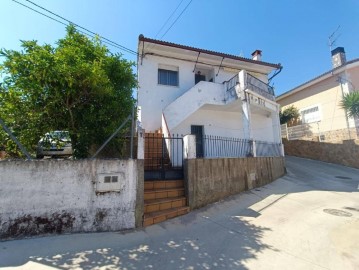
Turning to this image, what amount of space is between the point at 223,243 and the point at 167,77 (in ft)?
30.8

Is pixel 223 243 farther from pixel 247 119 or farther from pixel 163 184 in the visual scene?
pixel 247 119

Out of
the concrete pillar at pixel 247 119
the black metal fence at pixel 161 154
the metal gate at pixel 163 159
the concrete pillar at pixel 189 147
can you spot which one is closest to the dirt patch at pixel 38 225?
the metal gate at pixel 163 159

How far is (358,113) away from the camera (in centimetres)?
1293

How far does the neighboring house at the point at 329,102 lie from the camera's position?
14.4 meters

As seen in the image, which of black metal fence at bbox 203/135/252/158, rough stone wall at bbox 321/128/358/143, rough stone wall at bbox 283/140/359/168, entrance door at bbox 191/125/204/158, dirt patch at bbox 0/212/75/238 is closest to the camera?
dirt patch at bbox 0/212/75/238

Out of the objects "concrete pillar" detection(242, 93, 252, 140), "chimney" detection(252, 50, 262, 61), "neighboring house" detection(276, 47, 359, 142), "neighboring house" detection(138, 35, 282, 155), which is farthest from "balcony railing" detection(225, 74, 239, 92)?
"neighboring house" detection(276, 47, 359, 142)

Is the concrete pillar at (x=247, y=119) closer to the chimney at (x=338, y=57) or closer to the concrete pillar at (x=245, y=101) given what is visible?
the concrete pillar at (x=245, y=101)

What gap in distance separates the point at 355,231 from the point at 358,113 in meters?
11.1

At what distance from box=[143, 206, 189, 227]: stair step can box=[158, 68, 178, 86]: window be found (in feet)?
24.9

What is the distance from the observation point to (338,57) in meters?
16.7

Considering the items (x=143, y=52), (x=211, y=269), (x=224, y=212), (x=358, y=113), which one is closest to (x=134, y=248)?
(x=211, y=269)

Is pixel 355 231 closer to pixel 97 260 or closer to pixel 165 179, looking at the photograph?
pixel 165 179

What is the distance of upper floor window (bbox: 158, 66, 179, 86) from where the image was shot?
11.8 m

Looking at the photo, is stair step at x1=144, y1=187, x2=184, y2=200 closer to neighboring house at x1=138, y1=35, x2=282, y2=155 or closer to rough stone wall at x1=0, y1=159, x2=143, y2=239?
rough stone wall at x1=0, y1=159, x2=143, y2=239
